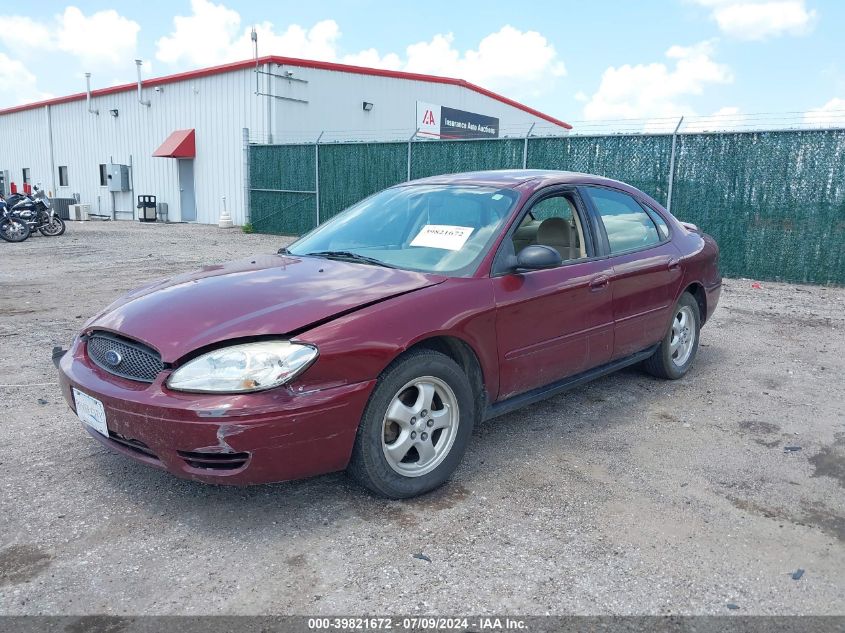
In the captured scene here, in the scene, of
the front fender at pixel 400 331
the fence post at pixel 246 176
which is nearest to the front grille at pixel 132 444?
the front fender at pixel 400 331

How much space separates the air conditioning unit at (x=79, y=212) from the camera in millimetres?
26766

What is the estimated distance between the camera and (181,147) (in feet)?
76.3

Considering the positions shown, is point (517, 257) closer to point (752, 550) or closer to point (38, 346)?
point (752, 550)

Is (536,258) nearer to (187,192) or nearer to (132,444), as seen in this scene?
(132,444)

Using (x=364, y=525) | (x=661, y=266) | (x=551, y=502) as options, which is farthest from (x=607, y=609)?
(x=661, y=266)

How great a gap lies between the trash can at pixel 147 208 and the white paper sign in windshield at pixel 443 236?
76.9 ft

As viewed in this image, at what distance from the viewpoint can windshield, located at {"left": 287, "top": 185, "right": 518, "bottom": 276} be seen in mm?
3637

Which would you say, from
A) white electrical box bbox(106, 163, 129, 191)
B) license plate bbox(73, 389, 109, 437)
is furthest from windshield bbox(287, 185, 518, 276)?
white electrical box bbox(106, 163, 129, 191)

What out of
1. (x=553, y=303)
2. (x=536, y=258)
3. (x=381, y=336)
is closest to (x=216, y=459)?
(x=381, y=336)

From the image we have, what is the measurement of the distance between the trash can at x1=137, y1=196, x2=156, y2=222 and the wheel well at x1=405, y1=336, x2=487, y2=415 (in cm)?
2404

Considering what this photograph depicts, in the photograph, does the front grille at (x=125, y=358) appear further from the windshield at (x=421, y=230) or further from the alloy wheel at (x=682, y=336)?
the alloy wheel at (x=682, y=336)

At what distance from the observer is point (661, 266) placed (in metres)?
4.74

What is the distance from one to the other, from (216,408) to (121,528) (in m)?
0.81

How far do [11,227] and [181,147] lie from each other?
8.73 m
